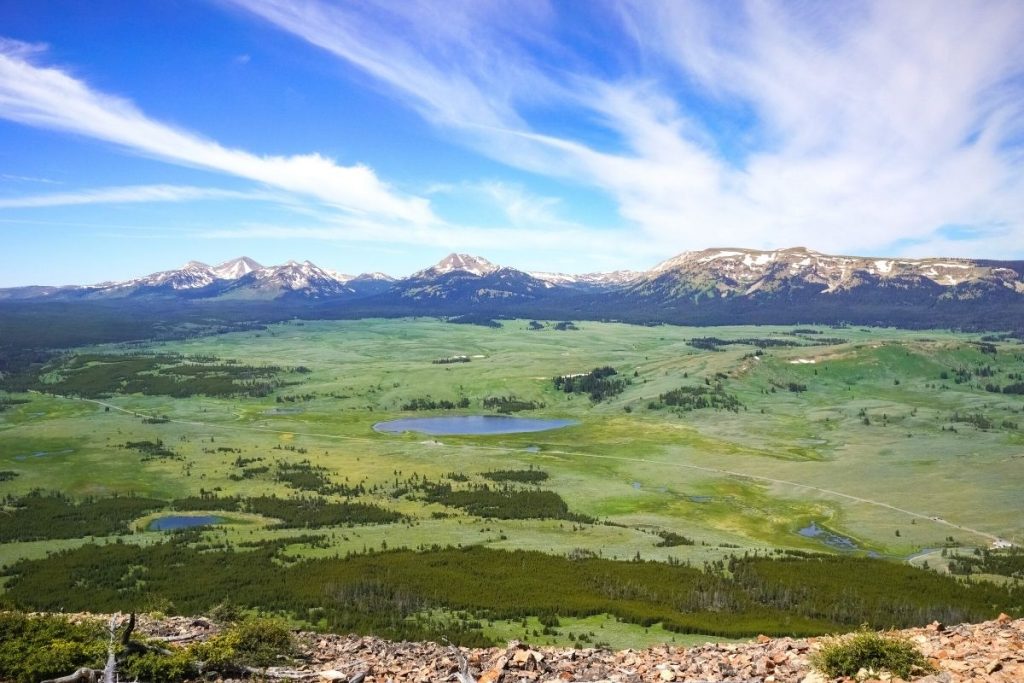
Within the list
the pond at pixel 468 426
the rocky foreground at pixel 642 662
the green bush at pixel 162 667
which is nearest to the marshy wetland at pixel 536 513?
the pond at pixel 468 426

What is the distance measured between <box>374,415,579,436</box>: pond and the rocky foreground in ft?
483

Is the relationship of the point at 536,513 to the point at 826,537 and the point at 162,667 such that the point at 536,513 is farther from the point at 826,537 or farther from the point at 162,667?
the point at 162,667

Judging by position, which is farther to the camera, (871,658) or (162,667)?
(162,667)

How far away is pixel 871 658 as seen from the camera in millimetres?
20219

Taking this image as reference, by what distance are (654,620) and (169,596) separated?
4441 centimetres

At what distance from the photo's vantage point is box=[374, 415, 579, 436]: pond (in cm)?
18000

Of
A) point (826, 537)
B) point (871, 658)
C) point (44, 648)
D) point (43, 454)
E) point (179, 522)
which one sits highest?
point (871, 658)

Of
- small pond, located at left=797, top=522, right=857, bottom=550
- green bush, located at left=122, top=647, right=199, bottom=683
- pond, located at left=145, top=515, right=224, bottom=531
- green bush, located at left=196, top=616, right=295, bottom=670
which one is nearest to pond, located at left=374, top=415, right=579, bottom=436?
pond, located at left=145, top=515, right=224, bottom=531

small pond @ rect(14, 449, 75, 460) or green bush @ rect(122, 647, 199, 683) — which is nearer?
green bush @ rect(122, 647, 199, 683)

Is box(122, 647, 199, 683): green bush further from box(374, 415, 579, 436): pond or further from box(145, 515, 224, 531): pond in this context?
box(374, 415, 579, 436): pond

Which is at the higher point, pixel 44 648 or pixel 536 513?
pixel 44 648

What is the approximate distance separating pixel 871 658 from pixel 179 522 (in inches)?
3892

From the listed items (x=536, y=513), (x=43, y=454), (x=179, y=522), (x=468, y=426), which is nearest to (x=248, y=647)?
(x=536, y=513)

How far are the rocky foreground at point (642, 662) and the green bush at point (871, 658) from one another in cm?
50
